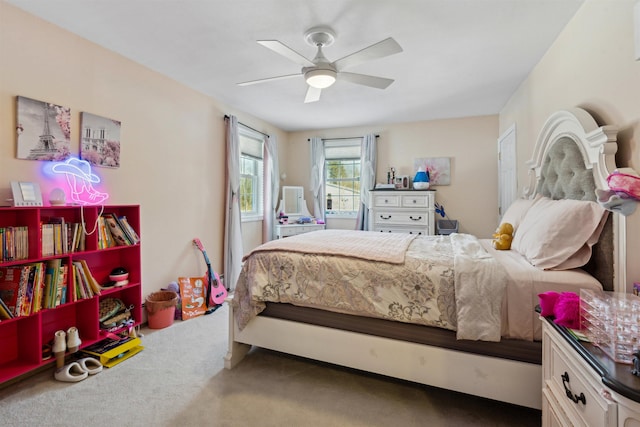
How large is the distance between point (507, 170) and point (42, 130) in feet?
15.4

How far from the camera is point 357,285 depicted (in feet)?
5.97

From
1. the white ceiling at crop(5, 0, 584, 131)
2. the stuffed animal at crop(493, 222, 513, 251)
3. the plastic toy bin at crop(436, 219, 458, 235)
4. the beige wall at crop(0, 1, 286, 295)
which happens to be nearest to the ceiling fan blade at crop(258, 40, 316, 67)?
the white ceiling at crop(5, 0, 584, 131)

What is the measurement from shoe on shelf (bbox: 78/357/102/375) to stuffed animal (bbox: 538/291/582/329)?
2.73m

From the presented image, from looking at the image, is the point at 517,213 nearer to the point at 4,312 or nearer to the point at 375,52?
the point at 375,52

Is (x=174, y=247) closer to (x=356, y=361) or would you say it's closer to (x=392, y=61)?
(x=356, y=361)

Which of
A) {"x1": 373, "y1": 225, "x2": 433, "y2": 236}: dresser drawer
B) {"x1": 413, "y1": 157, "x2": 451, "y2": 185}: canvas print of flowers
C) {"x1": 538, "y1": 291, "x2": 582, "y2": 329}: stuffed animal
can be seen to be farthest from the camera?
{"x1": 413, "y1": 157, "x2": 451, "y2": 185}: canvas print of flowers

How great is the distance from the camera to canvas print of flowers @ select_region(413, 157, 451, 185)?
459 cm

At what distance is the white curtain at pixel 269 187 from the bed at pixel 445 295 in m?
2.61

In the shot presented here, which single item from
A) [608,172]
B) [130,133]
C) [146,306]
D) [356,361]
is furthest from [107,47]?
[608,172]

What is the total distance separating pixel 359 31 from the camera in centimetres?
222

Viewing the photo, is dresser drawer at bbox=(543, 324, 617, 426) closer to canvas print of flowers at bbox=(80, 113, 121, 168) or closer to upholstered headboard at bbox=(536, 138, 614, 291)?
upholstered headboard at bbox=(536, 138, 614, 291)

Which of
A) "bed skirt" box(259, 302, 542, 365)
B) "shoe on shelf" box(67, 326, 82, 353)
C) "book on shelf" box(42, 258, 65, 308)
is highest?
"book on shelf" box(42, 258, 65, 308)

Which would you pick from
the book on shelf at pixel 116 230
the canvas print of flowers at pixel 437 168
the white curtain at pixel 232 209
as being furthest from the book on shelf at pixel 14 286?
the canvas print of flowers at pixel 437 168

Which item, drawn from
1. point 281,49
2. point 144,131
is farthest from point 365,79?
point 144,131
